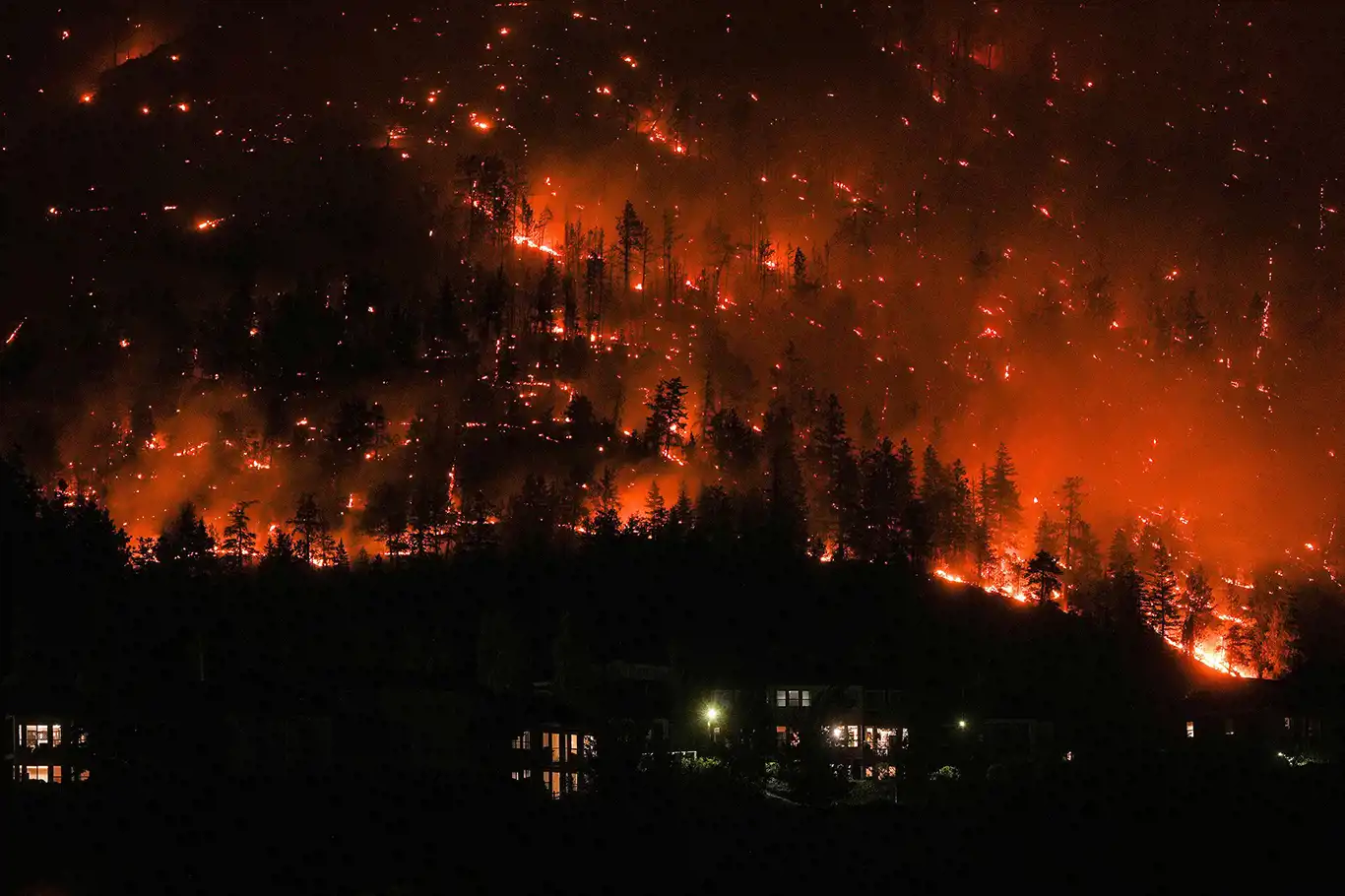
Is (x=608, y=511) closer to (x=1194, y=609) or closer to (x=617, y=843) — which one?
(x=1194, y=609)

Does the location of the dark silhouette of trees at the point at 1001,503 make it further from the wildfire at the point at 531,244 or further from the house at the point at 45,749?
the house at the point at 45,749

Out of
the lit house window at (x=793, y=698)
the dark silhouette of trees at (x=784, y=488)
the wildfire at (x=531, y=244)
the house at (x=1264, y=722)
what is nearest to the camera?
the lit house window at (x=793, y=698)

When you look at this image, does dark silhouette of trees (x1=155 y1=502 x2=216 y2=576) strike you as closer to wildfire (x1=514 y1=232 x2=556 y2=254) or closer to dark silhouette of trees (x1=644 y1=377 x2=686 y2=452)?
dark silhouette of trees (x1=644 y1=377 x2=686 y2=452)

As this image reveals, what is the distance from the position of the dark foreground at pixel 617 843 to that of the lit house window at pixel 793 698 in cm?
1135

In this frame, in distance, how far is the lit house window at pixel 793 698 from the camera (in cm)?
8319

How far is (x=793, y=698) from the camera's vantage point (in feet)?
274

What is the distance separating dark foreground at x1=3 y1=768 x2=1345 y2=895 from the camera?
218 feet

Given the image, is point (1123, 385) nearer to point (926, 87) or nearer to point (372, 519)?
point (926, 87)

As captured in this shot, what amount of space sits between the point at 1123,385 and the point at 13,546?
116116 mm

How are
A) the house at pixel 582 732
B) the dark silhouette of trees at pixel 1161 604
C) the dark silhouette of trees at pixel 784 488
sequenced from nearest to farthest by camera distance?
the house at pixel 582 732 → the dark silhouette of trees at pixel 1161 604 → the dark silhouette of trees at pixel 784 488

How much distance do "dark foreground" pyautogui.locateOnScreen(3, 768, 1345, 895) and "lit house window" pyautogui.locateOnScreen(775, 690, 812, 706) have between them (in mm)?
11353

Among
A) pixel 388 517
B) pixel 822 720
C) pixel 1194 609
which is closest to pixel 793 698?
pixel 822 720

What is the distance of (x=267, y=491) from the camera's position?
14012 cm

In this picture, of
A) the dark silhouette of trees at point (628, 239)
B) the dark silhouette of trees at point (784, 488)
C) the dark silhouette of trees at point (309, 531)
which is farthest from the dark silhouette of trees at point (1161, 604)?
the dark silhouette of trees at point (309, 531)
